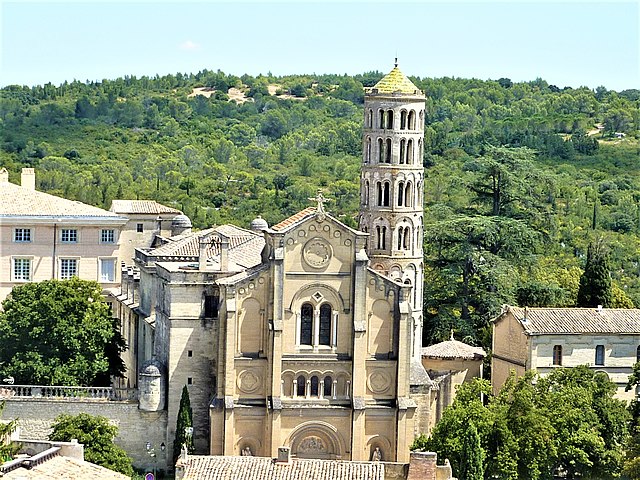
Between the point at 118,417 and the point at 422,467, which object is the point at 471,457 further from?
the point at 118,417

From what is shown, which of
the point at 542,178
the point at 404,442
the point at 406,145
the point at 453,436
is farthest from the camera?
the point at 542,178

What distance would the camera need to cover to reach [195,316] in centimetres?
7194

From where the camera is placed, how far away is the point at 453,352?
82.0 meters

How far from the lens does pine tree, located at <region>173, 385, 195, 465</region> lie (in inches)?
2764

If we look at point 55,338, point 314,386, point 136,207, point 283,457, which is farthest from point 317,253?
point 136,207

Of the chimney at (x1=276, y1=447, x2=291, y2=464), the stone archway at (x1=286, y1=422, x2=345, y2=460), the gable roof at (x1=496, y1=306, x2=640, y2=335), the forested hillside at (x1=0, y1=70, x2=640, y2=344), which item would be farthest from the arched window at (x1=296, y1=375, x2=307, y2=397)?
the forested hillside at (x1=0, y1=70, x2=640, y2=344)

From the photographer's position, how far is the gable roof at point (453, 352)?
8150 cm

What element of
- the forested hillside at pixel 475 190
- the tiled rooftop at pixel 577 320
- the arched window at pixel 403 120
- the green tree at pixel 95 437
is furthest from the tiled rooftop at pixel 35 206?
the tiled rooftop at pixel 577 320

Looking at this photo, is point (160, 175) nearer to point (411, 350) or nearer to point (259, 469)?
point (411, 350)

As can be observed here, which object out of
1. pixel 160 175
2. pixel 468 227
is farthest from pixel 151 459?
pixel 160 175

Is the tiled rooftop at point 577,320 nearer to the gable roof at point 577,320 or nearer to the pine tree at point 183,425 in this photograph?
the gable roof at point 577,320

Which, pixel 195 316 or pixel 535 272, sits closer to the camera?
pixel 195 316

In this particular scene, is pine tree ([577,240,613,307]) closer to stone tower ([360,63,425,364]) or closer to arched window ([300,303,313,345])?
stone tower ([360,63,425,364])

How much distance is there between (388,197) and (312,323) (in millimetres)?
7940
